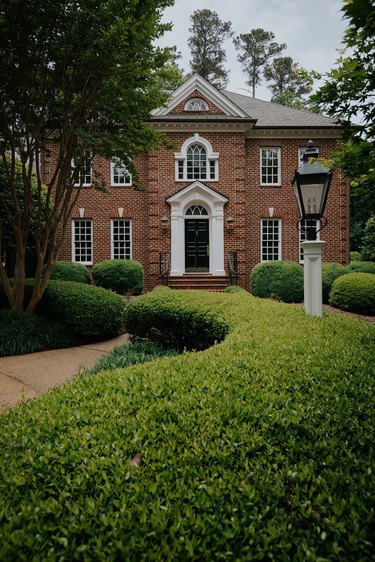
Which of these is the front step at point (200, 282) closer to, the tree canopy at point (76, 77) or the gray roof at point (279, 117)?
the gray roof at point (279, 117)

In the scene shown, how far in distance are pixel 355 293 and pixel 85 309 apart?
865 centimetres

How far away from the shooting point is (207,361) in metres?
3.07

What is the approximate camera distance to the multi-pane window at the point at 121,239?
1572 cm

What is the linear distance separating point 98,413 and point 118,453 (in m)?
0.52

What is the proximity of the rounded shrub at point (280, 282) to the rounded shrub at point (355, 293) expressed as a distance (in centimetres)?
136

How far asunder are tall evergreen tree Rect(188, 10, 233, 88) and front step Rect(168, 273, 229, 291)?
24981 mm

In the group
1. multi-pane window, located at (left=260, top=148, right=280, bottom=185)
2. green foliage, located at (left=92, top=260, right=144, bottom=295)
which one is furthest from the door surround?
multi-pane window, located at (left=260, top=148, right=280, bottom=185)

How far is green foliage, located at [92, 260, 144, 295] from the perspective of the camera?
1366cm

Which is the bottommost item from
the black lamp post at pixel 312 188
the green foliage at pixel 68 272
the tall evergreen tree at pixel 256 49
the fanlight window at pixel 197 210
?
the green foliage at pixel 68 272

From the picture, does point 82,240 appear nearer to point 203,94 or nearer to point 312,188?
point 203,94

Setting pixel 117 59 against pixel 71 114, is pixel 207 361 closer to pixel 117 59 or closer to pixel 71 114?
pixel 117 59

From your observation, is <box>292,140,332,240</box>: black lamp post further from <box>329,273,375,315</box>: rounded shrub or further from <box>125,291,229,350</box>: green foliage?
<box>329,273,375,315</box>: rounded shrub

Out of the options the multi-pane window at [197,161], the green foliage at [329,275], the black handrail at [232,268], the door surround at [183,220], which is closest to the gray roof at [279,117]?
the multi-pane window at [197,161]

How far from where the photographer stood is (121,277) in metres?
13.7
